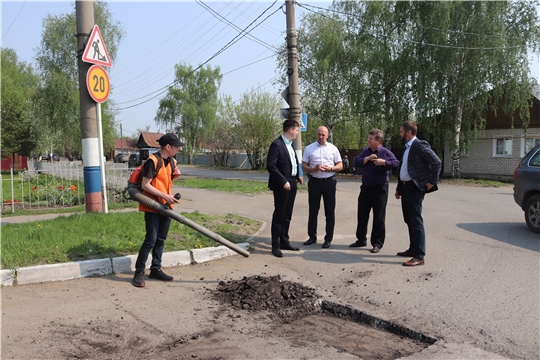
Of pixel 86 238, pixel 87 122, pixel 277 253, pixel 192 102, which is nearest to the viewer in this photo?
pixel 86 238

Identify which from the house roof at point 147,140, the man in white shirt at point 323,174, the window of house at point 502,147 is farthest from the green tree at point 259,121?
the house roof at point 147,140

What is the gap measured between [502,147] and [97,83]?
987 inches

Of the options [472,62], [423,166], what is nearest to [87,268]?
[423,166]

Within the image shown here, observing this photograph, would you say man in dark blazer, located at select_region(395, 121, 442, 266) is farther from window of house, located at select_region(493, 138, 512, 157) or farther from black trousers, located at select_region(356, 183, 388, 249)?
window of house, located at select_region(493, 138, 512, 157)

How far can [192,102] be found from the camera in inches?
2119

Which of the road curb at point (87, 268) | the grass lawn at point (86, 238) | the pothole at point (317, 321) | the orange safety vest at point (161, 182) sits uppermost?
the orange safety vest at point (161, 182)

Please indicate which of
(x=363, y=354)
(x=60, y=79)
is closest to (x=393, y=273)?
(x=363, y=354)

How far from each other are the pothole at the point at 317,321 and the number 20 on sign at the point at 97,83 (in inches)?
185

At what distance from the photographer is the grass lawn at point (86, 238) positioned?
558cm

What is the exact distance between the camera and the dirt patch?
4422mm

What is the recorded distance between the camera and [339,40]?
28688 millimetres

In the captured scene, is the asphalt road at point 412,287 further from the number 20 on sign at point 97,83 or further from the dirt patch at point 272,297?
the number 20 on sign at point 97,83

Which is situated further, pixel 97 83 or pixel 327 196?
pixel 97 83

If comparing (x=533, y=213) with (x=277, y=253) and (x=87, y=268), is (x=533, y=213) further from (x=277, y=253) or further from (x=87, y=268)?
(x=87, y=268)
